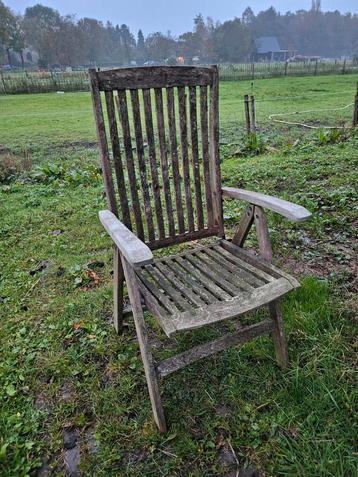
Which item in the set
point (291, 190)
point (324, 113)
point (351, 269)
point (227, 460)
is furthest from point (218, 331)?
point (324, 113)

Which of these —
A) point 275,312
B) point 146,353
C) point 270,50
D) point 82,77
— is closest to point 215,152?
point 275,312

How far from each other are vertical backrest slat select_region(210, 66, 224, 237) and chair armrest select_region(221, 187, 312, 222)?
0.12m

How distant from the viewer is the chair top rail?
1742mm

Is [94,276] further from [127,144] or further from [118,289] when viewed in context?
[127,144]

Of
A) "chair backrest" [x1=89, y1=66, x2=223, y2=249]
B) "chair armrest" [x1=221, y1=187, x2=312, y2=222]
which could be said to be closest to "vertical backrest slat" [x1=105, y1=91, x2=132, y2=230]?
"chair backrest" [x1=89, y1=66, x2=223, y2=249]

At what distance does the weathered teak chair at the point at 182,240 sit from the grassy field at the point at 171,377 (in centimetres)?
16

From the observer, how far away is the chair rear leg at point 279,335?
178cm

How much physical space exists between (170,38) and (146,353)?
88.2 meters

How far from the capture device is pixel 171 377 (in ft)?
6.16

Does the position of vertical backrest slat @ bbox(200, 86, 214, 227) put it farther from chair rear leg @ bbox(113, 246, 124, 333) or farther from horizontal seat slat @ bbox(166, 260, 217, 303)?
chair rear leg @ bbox(113, 246, 124, 333)

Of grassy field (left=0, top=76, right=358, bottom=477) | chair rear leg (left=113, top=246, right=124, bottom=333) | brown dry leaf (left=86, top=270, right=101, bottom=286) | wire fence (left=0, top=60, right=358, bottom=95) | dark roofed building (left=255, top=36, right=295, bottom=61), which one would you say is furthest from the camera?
dark roofed building (left=255, top=36, right=295, bottom=61)

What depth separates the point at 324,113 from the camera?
35.9 feet

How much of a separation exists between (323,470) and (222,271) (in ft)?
3.09

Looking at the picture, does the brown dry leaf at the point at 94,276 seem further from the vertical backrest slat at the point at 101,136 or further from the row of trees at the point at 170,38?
the row of trees at the point at 170,38
